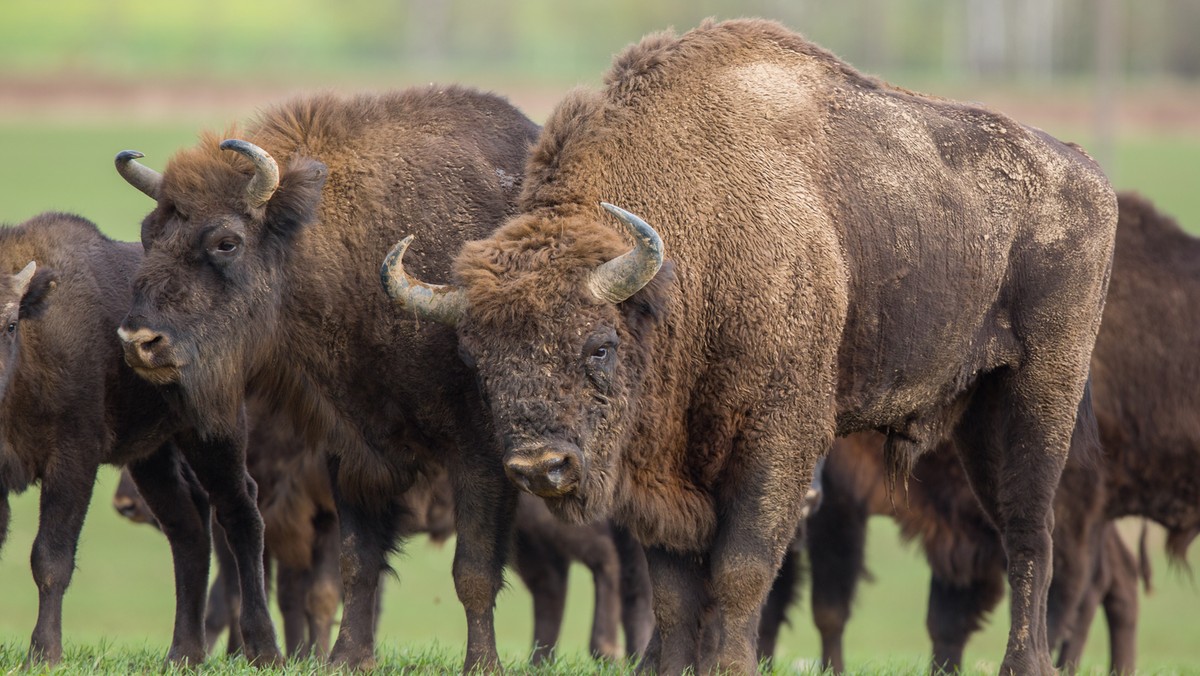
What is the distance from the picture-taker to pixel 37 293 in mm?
7508

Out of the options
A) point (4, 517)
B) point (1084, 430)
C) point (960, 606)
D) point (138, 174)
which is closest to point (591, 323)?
point (138, 174)

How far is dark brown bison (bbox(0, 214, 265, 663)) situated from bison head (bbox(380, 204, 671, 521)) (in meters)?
1.87

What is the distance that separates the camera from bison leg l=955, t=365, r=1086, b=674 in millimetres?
8164

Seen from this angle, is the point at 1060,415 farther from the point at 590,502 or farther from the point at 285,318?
the point at 285,318

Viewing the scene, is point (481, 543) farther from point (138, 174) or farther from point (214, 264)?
point (138, 174)

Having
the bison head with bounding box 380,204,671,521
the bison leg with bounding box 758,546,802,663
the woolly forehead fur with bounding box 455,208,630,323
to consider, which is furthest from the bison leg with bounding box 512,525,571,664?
the woolly forehead fur with bounding box 455,208,630,323

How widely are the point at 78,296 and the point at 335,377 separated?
148 centimetres

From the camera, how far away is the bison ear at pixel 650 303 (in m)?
6.79

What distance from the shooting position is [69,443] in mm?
7617

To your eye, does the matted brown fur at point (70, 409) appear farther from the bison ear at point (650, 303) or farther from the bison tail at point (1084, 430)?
the bison tail at point (1084, 430)

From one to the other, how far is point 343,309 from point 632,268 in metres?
1.67

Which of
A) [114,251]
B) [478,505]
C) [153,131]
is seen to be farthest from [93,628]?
[153,131]

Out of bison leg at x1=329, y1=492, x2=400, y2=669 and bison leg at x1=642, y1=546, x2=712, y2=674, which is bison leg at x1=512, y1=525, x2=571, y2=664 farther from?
bison leg at x1=642, y1=546, x2=712, y2=674

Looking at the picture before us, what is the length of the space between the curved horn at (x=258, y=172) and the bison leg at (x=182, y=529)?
2.08 meters
